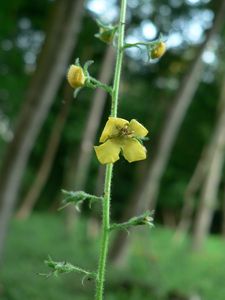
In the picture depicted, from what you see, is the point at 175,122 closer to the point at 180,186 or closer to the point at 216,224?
the point at 180,186

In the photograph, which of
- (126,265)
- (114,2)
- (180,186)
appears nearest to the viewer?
(126,265)

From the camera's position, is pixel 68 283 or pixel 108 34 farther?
pixel 68 283

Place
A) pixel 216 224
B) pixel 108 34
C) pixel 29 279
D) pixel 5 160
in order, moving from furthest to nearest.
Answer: pixel 216 224, pixel 29 279, pixel 5 160, pixel 108 34

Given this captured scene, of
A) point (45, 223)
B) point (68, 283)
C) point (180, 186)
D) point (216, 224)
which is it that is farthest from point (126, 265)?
point (216, 224)

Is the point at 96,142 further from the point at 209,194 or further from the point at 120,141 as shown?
the point at 120,141

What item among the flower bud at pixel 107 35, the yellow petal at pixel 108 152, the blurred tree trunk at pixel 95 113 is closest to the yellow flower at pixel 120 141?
the yellow petal at pixel 108 152

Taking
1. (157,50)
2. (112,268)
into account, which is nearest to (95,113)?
(112,268)

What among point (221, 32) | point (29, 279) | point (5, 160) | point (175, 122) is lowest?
point (29, 279)
